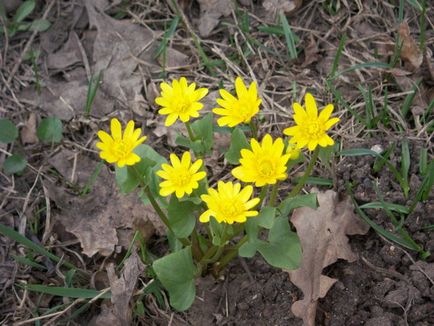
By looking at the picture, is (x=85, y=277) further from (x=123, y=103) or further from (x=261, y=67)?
(x=261, y=67)

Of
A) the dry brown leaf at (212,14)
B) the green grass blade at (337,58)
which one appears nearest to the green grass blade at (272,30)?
the dry brown leaf at (212,14)

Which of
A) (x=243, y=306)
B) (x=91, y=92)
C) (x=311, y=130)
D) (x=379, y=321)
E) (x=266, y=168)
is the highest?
(x=311, y=130)

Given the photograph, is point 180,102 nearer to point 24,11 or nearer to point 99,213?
point 99,213

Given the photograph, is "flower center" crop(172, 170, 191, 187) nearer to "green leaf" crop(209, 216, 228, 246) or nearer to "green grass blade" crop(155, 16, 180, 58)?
"green leaf" crop(209, 216, 228, 246)

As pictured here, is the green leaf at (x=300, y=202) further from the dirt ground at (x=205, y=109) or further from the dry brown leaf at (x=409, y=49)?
the dry brown leaf at (x=409, y=49)

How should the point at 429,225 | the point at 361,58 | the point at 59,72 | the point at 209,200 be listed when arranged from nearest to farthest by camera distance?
the point at 209,200, the point at 429,225, the point at 361,58, the point at 59,72

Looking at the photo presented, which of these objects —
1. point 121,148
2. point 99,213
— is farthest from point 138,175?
point 99,213

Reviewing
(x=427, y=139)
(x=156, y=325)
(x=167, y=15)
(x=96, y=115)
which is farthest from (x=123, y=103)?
(x=427, y=139)
